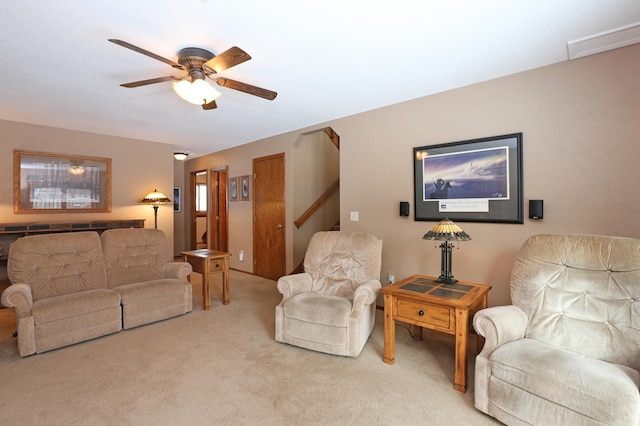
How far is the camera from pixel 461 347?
2.15 m

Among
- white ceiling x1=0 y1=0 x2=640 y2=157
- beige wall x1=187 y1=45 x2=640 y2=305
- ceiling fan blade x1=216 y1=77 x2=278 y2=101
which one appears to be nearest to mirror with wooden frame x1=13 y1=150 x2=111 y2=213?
white ceiling x1=0 y1=0 x2=640 y2=157

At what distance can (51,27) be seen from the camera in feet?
6.84

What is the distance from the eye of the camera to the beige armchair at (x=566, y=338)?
155 cm

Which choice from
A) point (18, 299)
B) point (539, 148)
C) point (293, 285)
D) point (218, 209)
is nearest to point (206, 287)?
point (293, 285)

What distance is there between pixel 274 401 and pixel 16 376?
2033 mm

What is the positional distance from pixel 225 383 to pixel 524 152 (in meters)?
3.14

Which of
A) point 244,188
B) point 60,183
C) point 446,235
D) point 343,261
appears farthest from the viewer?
point 244,188

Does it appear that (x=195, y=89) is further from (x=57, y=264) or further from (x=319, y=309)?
(x=57, y=264)

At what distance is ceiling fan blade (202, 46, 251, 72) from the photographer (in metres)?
2.01

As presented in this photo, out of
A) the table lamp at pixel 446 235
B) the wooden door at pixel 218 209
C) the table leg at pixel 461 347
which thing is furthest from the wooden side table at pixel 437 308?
the wooden door at pixel 218 209

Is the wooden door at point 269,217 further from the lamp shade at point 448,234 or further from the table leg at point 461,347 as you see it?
the table leg at point 461,347

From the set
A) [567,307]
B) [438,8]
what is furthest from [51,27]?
[567,307]

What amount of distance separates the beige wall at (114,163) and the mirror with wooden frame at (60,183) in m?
0.07

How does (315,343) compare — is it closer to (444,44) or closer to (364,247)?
(364,247)
